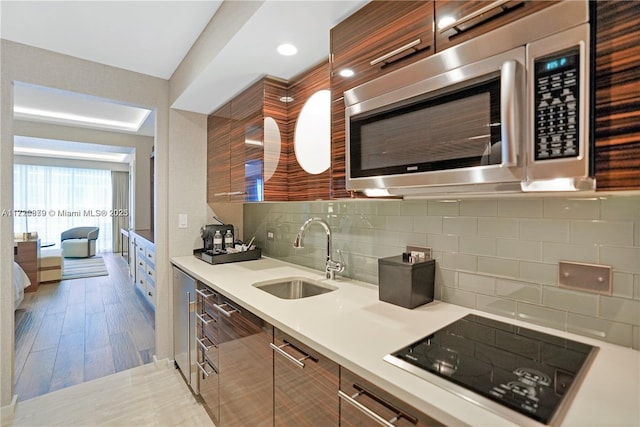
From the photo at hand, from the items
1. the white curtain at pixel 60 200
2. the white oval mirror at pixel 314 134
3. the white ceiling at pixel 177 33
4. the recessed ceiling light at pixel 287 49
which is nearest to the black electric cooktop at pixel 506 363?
the white oval mirror at pixel 314 134

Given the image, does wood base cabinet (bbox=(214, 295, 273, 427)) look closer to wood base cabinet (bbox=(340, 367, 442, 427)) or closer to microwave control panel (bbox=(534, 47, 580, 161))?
wood base cabinet (bbox=(340, 367, 442, 427))

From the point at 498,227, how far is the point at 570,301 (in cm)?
33

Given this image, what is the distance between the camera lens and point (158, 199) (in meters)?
2.58

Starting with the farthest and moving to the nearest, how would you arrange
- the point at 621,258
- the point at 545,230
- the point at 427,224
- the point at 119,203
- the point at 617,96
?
1. the point at 119,203
2. the point at 427,224
3. the point at 545,230
4. the point at 621,258
5. the point at 617,96

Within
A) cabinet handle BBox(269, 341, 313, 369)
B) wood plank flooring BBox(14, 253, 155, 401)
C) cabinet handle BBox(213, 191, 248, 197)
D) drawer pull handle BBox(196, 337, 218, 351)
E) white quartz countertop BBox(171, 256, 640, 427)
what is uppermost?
cabinet handle BBox(213, 191, 248, 197)

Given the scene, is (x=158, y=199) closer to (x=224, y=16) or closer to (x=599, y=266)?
(x=224, y=16)

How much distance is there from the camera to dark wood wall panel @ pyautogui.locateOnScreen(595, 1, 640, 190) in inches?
26.4

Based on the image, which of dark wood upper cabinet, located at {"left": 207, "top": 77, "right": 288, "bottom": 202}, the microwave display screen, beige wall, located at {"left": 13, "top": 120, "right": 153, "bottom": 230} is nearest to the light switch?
dark wood upper cabinet, located at {"left": 207, "top": 77, "right": 288, "bottom": 202}

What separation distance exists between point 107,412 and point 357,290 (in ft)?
6.10

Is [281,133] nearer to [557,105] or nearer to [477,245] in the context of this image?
[477,245]

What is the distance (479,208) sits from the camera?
1269 mm

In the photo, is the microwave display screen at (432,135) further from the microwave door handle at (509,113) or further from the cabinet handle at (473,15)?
the cabinet handle at (473,15)

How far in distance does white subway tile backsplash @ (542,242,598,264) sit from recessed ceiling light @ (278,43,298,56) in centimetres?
144

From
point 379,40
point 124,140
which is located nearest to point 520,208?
point 379,40
